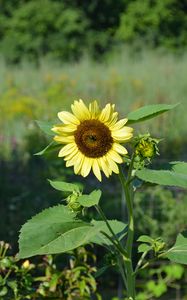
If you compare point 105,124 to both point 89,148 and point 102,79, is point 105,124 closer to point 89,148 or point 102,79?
Answer: point 89,148

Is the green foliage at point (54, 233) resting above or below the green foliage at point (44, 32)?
below

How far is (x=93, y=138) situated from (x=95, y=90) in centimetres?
935

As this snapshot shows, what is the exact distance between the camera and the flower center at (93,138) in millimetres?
1646

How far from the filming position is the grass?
28.0 feet

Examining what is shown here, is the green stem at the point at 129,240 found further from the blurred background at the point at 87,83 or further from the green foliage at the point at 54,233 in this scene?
the blurred background at the point at 87,83

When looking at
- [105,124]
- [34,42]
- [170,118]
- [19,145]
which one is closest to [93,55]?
[34,42]

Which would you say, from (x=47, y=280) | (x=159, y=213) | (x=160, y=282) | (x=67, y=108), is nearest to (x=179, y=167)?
(x=47, y=280)

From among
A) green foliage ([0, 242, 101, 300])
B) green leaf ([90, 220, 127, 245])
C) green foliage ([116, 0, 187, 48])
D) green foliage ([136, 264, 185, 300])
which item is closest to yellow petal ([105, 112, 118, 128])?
green leaf ([90, 220, 127, 245])

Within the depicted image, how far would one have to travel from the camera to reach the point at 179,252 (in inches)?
69.4

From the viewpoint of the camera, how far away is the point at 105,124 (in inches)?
65.5

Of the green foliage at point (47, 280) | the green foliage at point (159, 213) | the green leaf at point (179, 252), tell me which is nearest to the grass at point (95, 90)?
the green foliage at point (159, 213)

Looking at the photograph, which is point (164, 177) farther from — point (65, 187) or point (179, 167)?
point (65, 187)

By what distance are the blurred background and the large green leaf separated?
26 centimetres

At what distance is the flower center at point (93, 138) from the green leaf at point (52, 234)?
5.6 inches
